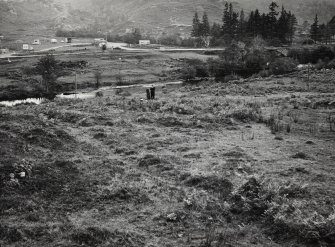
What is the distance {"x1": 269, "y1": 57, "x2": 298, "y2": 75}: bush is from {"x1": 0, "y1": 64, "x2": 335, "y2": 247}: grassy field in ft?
144

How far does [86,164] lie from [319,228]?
34.1 ft

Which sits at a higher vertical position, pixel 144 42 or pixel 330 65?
pixel 144 42

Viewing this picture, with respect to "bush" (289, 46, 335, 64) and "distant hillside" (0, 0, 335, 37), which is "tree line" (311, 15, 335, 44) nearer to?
"bush" (289, 46, 335, 64)

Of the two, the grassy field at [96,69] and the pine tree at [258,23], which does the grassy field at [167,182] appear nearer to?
the grassy field at [96,69]

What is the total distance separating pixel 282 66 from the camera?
231ft

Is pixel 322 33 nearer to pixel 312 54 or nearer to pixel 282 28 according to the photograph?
pixel 282 28

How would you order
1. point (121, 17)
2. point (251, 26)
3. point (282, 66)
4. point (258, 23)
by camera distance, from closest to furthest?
point (282, 66) → point (258, 23) → point (251, 26) → point (121, 17)

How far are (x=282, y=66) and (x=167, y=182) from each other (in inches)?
2360

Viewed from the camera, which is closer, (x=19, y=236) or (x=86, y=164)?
(x=19, y=236)

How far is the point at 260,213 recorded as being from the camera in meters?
13.3

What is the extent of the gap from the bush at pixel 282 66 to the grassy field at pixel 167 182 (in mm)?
44026

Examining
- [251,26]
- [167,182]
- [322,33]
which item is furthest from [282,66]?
[167,182]

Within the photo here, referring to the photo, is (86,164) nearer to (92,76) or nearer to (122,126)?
(122,126)

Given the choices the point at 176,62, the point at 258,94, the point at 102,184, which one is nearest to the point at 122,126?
the point at 102,184
